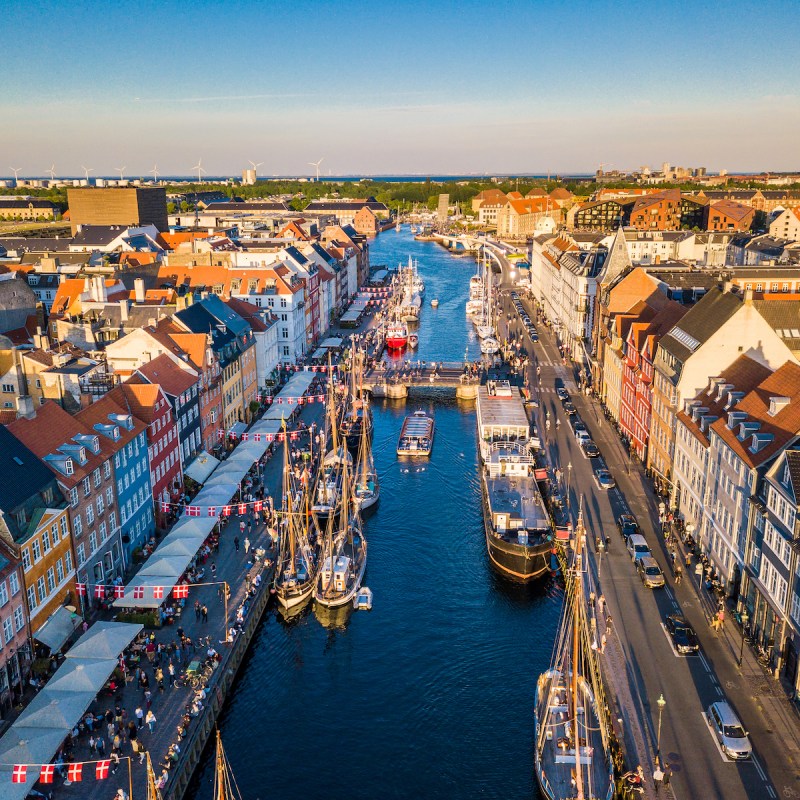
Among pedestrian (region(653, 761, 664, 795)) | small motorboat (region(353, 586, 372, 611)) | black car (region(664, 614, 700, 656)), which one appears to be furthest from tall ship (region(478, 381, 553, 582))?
pedestrian (region(653, 761, 664, 795))

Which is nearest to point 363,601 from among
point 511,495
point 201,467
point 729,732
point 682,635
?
point 511,495

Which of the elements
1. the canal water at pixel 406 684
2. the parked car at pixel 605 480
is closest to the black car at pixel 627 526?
the parked car at pixel 605 480

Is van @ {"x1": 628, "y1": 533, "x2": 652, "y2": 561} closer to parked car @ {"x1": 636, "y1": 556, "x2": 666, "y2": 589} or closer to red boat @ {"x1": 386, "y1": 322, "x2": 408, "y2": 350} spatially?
parked car @ {"x1": 636, "y1": 556, "x2": 666, "y2": 589}

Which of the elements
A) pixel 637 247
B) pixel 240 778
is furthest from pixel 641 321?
pixel 637 247

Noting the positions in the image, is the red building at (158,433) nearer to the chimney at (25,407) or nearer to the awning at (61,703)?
the chimney at (25,407)

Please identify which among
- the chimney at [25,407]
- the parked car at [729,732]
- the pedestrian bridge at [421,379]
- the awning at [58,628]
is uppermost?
the chimney at [25,407]

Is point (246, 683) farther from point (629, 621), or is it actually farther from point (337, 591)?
point (629, 621)

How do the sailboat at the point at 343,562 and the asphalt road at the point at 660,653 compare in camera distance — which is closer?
the asphalt road at the point at 660,653
